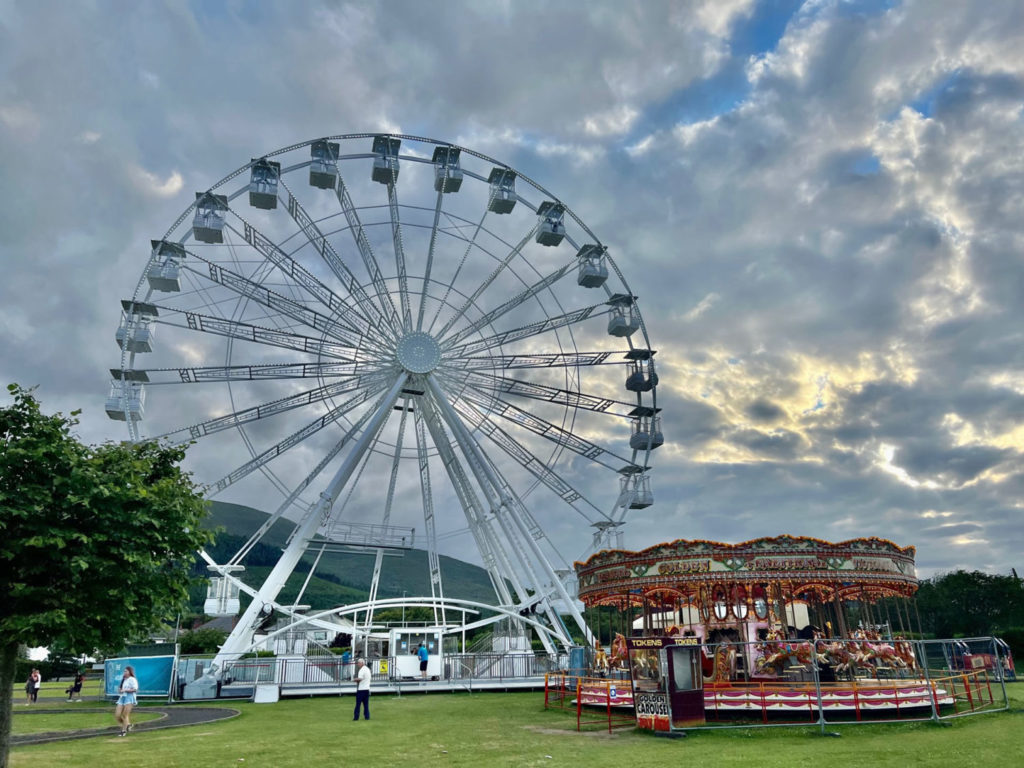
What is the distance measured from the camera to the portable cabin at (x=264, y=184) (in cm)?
2611

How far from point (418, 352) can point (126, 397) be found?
1042 cm

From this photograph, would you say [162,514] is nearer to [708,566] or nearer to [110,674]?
[708,566]

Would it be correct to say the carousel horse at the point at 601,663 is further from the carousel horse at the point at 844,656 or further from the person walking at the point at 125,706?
the person walking at the point at 125,706

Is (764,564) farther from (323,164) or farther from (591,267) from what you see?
(323,164)

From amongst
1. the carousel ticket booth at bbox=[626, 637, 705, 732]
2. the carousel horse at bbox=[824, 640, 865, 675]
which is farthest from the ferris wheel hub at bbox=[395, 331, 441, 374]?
the carousel horse at bbox=[824, 640, 865, 675]

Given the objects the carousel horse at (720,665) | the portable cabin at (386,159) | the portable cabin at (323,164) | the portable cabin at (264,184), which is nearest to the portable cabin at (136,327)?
the portable cabin at (264,184)

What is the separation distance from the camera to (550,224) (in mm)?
29672

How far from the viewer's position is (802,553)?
18.3m

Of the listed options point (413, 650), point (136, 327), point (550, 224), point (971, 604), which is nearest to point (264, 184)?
point (136, 327)

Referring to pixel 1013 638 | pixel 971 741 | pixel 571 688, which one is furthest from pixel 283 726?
pixel 1013 638

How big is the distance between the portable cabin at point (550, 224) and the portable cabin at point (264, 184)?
10388mm

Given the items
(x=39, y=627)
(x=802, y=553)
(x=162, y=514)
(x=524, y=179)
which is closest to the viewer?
(x=39, y=627)

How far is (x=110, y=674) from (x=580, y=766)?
66.3ft

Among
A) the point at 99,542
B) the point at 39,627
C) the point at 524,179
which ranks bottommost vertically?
the point at 39,627
